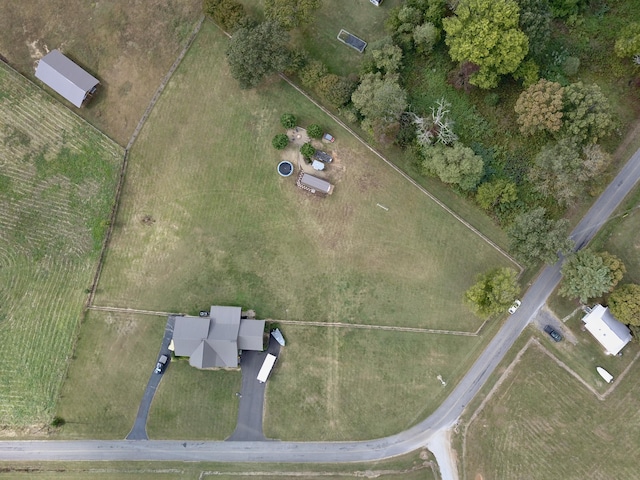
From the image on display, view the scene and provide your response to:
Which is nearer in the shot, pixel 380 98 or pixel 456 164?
pixel 380 98

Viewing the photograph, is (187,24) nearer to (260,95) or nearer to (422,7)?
(260,95)

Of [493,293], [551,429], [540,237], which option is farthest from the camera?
[551,429]

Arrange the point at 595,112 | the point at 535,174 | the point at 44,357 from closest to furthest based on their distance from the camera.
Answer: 1. the point at 595,112
2. the point at 535,174
3. the point at 44,357

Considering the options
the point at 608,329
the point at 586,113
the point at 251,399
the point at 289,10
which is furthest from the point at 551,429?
the point at 289,10

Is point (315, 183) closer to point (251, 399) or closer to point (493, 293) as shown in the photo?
point (493, 293)

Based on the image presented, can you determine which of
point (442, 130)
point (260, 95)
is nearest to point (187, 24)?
point (260, 95)

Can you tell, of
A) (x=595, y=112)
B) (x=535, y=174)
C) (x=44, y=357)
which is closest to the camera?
(x=595, y=112)

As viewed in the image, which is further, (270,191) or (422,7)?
(270,191)
